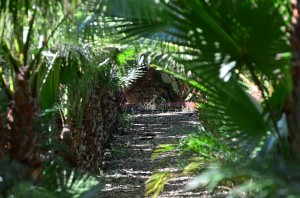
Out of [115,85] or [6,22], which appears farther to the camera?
[115,85]

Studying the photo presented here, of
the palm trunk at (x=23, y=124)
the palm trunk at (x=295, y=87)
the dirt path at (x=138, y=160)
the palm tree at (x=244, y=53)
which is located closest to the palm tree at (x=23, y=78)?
the palm trunk at (x=23, y=124)

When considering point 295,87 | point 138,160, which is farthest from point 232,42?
point 138,160

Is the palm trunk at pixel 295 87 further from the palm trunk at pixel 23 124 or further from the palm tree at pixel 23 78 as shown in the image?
the palm trunk at pixel 23 124

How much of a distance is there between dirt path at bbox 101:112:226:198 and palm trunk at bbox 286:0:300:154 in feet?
7.14

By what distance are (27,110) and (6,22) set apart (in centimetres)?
58

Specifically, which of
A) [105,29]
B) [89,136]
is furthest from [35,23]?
[89,136]

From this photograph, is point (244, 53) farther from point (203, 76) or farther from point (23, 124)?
point (23, 124)

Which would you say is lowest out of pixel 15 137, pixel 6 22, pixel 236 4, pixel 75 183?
pixel 75 183

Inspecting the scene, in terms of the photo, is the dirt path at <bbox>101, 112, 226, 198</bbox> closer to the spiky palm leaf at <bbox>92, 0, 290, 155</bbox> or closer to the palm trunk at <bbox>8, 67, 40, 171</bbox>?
the spiky palm leaf at <bbox>92, 0, 290, 155</bbox>

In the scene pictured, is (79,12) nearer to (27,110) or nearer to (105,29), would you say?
(105,29)

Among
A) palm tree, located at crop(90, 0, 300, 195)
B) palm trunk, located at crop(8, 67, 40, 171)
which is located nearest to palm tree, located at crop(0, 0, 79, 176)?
palm trunk, located at crop(8, 67, 40, 171)

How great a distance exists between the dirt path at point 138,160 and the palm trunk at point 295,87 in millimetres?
2177

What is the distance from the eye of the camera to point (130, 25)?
10.9ft

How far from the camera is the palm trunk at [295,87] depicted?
255 centimetres
